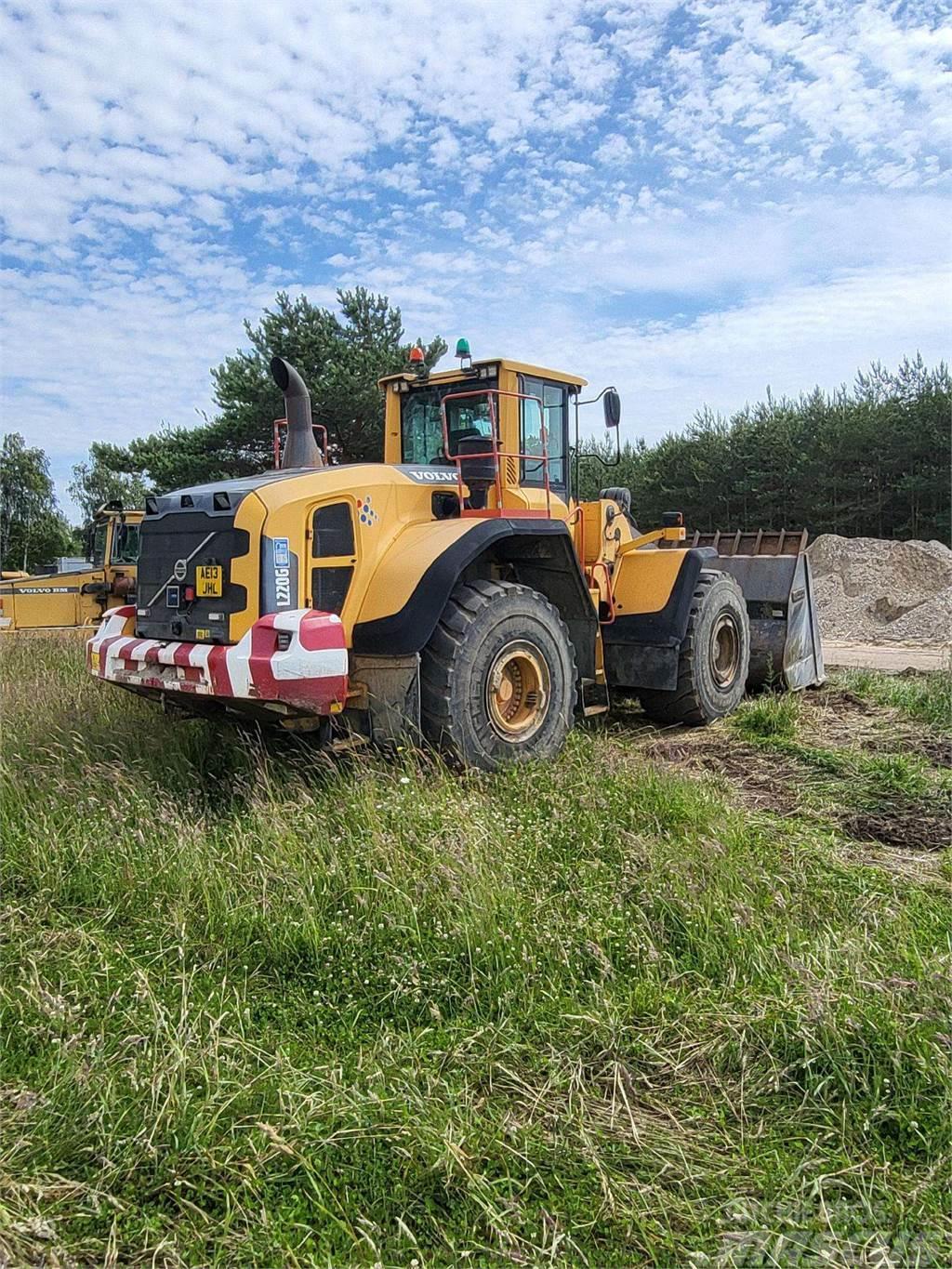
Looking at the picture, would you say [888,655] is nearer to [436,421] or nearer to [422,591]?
[436,421]

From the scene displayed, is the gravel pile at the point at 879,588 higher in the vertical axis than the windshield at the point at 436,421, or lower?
lower

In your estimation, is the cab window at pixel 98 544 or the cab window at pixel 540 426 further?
the cab window at pixel 98 544

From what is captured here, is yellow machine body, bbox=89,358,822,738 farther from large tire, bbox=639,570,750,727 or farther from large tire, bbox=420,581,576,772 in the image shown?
large tire, bbox=639,570,750,727

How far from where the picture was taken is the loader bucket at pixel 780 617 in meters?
8.55

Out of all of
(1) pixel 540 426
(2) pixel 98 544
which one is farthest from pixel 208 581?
(2) pixel 98 544

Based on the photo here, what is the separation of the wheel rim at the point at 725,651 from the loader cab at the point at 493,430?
5.80 feet

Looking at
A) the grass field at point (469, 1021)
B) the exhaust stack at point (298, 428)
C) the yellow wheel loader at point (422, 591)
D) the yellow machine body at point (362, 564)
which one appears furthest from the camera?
the exhaust stack at point (298, 428)

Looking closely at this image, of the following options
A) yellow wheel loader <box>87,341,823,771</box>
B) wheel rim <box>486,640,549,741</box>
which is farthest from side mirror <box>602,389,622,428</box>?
wheel rim <box>486,640,549,741</box>

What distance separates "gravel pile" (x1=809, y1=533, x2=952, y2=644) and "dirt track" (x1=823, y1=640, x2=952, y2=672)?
3.63 ft

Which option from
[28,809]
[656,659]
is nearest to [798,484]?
[656,659]

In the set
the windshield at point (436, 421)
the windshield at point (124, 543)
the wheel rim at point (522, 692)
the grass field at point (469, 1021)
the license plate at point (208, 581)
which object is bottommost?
the grass field at point (469, 1021)

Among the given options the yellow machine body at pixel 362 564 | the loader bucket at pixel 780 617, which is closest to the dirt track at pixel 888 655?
the loader bucket at pixel 780 617

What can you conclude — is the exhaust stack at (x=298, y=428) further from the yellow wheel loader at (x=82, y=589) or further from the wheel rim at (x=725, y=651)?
the yellow wheel loader at (x=82, y=589)

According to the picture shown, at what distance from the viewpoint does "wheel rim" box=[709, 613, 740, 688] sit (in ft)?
25.3
